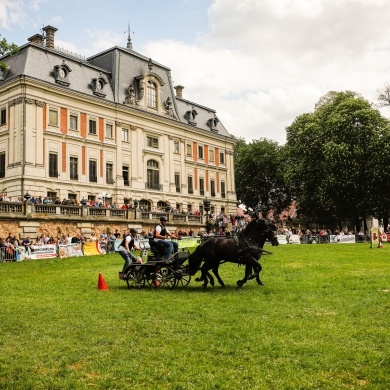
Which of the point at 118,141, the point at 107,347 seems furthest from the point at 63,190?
the point at 107,347

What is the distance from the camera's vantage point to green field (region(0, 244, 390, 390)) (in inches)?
245

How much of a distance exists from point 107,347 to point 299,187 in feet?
166

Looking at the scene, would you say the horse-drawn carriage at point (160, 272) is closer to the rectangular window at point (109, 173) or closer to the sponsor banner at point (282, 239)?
the sponsor banner at point (282, 239)

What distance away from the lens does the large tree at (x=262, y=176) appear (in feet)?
229

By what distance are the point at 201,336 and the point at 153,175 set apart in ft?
149

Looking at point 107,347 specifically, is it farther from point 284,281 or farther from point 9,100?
point 9,100

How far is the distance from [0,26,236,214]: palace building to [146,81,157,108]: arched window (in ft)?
0.37

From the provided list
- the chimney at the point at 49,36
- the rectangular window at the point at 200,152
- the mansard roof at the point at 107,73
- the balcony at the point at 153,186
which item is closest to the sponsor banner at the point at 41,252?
the mansard roof at the point at 107,73

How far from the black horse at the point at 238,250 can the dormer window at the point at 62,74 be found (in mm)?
34748

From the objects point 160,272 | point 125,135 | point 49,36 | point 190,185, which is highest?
point 49,36

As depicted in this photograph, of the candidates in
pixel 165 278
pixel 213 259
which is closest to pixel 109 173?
pixel 165 278

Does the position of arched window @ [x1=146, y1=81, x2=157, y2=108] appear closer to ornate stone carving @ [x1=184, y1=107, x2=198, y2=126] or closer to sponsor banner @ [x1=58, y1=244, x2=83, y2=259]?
ornate stone carving @ [x1=184, y1=107, x2=198, y2=126]

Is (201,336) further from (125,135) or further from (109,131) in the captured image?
(125,135)

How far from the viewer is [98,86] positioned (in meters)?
48.5
